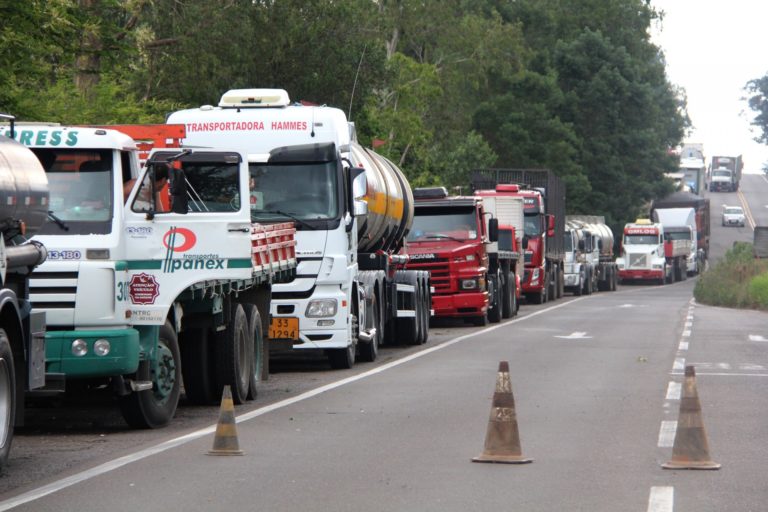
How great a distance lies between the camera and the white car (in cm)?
11506

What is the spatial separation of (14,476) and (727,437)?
5734mm

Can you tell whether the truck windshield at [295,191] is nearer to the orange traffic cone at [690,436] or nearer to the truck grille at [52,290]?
the truck grille at [52,290]

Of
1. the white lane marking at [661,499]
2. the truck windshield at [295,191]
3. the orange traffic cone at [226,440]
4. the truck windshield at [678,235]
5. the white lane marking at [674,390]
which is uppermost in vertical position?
the truck windshield at [678,235]

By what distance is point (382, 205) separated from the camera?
22969mm

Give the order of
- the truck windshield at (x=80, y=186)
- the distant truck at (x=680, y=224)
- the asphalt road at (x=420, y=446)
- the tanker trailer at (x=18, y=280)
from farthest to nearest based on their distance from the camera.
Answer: the distant truck at (x=680, y=224) < the truck windshield at (x=80, y=186) < the tanker trailer at (x=18, y=280) < the asphalt road at (x=420, y=446)

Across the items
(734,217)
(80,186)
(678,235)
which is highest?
(734,217)

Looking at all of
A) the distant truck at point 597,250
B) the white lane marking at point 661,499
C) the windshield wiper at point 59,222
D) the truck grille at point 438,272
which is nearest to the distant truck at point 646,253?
the distant truck at point 597,250

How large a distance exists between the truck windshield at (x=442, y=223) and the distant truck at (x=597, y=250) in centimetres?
2759

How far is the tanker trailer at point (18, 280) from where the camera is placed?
1016cm

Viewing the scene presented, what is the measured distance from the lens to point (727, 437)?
40.1 ft

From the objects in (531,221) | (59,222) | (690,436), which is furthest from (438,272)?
(690,436)

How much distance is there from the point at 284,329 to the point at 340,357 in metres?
1.31

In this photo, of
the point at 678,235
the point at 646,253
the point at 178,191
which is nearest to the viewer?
the point at 178,191

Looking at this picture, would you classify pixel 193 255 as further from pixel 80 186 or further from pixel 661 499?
pixel 661 499
